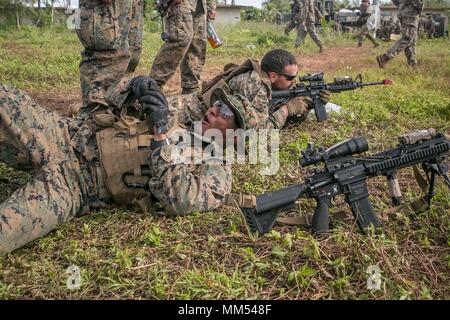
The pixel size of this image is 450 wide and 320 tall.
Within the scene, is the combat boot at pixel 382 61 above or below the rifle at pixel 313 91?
below

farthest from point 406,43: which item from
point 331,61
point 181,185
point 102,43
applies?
point 181,185

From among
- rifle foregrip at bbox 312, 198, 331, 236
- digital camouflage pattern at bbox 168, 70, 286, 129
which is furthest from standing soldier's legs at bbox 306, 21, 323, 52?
rifle foregrip at bbox 312, 198, 331, 236

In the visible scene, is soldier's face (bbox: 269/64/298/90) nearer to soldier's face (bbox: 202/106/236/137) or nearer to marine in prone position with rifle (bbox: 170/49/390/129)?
marine in prone position with rifle (bbox: 170/49/390/129)

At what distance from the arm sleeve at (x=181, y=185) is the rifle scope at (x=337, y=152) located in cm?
64

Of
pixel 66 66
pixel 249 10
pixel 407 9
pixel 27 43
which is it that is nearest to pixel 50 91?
pixel 66 66

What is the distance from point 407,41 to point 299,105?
560cm

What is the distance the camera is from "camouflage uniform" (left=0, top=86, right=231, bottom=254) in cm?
270

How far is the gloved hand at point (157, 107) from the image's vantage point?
2.82m

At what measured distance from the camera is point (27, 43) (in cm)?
1357

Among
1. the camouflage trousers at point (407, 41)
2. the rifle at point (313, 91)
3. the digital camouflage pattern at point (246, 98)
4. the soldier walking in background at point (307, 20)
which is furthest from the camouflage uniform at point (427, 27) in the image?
the digital camouflage pattern at point (246, 98)

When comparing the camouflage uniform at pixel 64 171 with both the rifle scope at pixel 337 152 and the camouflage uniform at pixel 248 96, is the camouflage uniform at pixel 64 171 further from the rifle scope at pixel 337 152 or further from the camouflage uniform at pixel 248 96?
the camouflage uniform at pixel 248 96

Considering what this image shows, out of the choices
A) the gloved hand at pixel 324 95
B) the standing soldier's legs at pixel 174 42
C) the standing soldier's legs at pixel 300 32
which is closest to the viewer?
the gloved hand at pixel 324 95

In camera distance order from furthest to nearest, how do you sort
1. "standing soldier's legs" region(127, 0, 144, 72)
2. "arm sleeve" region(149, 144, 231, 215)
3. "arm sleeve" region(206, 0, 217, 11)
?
"arm sleeve" region(206, 0, 217, 11), "standing soldier's legs" region(127, 0, 144, 72), "arm sleeve" region(149, 144, 231, 215)

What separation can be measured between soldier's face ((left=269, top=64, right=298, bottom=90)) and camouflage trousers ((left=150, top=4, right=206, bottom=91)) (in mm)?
1325
